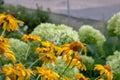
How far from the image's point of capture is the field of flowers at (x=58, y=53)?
2.09 meters

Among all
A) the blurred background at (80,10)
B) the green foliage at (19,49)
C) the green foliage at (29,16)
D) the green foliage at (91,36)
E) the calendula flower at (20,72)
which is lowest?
the blurred background at (80,10)

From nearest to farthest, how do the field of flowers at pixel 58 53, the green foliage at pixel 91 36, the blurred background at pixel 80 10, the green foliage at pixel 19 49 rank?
the field of flowers at pixel 58 53
the green foliage at pixel 19 49
the green foliage at pixel 91 36
the blurred background at pixel 80 10

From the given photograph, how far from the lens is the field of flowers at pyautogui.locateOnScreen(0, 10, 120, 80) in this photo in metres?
2.09

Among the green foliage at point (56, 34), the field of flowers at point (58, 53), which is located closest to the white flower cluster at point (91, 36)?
the field of flowers at point (58, 53)

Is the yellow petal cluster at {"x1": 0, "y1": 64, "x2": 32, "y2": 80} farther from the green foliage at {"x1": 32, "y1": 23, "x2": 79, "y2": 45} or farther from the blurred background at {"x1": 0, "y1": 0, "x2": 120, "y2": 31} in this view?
the blurred background at {"x1": 0, "y1": 0, "x2": 120, "y2": 31}

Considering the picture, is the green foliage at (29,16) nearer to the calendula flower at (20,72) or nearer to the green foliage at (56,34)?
the green foliage at (56,34)

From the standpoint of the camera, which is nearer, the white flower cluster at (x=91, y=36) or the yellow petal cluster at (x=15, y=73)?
the yellow petal cluster at (x=15, y=73)

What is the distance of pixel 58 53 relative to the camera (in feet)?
7.12

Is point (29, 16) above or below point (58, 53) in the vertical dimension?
below

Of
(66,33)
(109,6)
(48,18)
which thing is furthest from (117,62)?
(109,6)

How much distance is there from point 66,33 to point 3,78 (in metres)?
1.20

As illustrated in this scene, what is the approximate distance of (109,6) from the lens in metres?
11.5

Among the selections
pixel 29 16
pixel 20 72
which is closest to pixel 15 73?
pixel 20 72

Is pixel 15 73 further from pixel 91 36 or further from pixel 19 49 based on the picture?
pixel 91 36
